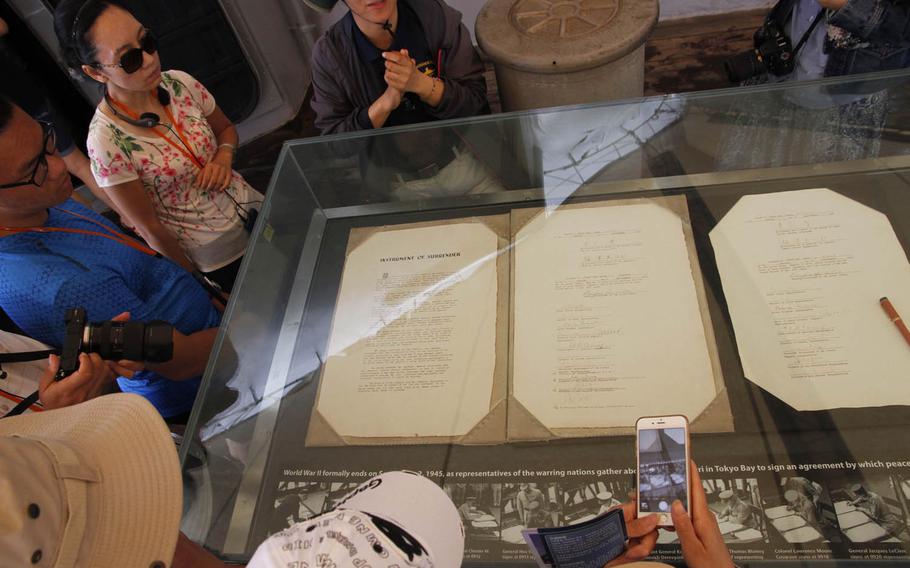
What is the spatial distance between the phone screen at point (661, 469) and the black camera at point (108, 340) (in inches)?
38.1

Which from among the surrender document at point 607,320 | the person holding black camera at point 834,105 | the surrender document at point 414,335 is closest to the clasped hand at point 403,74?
the surrender document at point 414,335

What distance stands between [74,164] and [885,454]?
2436 mm

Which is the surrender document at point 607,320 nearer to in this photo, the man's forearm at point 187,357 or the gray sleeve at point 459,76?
the gray sleeve at point 459,76

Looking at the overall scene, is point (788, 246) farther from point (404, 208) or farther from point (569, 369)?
point (404, 208)

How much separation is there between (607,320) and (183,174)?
1264 mm

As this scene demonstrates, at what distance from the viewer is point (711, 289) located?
3.87 feet

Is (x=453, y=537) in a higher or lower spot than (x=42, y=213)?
lower

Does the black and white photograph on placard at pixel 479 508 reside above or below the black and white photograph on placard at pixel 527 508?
above

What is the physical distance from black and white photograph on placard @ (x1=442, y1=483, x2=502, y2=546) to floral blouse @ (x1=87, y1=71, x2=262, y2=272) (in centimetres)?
116

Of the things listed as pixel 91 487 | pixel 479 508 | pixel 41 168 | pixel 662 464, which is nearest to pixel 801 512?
pixel 662 464

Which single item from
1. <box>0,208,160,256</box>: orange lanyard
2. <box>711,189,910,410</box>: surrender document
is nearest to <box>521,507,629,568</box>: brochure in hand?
<box>711,189,910,410</box>: surrender document

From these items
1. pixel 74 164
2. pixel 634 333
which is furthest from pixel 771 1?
pixel 74 164

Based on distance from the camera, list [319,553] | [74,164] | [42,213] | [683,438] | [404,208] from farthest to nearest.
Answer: [74,164] < [404,208] < [42,213] < [683,438] < [319,553]

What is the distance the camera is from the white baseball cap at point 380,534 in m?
0.56
